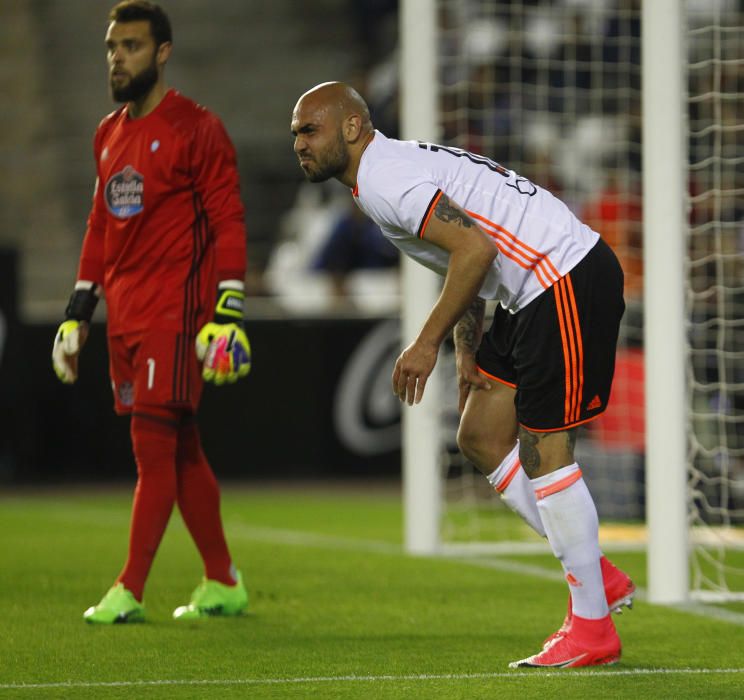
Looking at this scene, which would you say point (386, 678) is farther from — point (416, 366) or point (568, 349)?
point (568, 349)

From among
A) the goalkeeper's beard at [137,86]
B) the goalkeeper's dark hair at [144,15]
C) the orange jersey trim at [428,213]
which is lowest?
the orange jersey trim at [428,213]

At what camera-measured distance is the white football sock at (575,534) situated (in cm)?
389

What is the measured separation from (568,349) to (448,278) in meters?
0.38

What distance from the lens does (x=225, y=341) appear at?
4676 mm

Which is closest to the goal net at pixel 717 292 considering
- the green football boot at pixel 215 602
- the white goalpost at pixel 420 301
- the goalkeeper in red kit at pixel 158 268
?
the white goalpost at pixel 420 301

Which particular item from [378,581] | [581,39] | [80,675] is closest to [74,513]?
[378,581]

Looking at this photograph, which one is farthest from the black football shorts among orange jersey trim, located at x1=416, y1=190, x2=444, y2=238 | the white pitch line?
the white pitch line

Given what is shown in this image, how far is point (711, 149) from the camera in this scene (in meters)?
9.66

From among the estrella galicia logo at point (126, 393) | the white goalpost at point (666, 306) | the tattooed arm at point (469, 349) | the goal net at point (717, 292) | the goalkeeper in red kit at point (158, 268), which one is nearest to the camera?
the tattooed arm at point (469, 349)

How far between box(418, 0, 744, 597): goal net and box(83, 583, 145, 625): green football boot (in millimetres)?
2872

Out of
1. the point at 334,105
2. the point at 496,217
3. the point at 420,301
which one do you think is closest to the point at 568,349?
the point at 496,217

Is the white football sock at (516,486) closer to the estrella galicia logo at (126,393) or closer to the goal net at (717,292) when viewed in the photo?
the estrella galicia logo at (126,393)

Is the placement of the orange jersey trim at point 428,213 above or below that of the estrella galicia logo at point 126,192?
below

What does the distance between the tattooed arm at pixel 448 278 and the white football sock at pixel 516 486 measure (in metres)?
0.55
